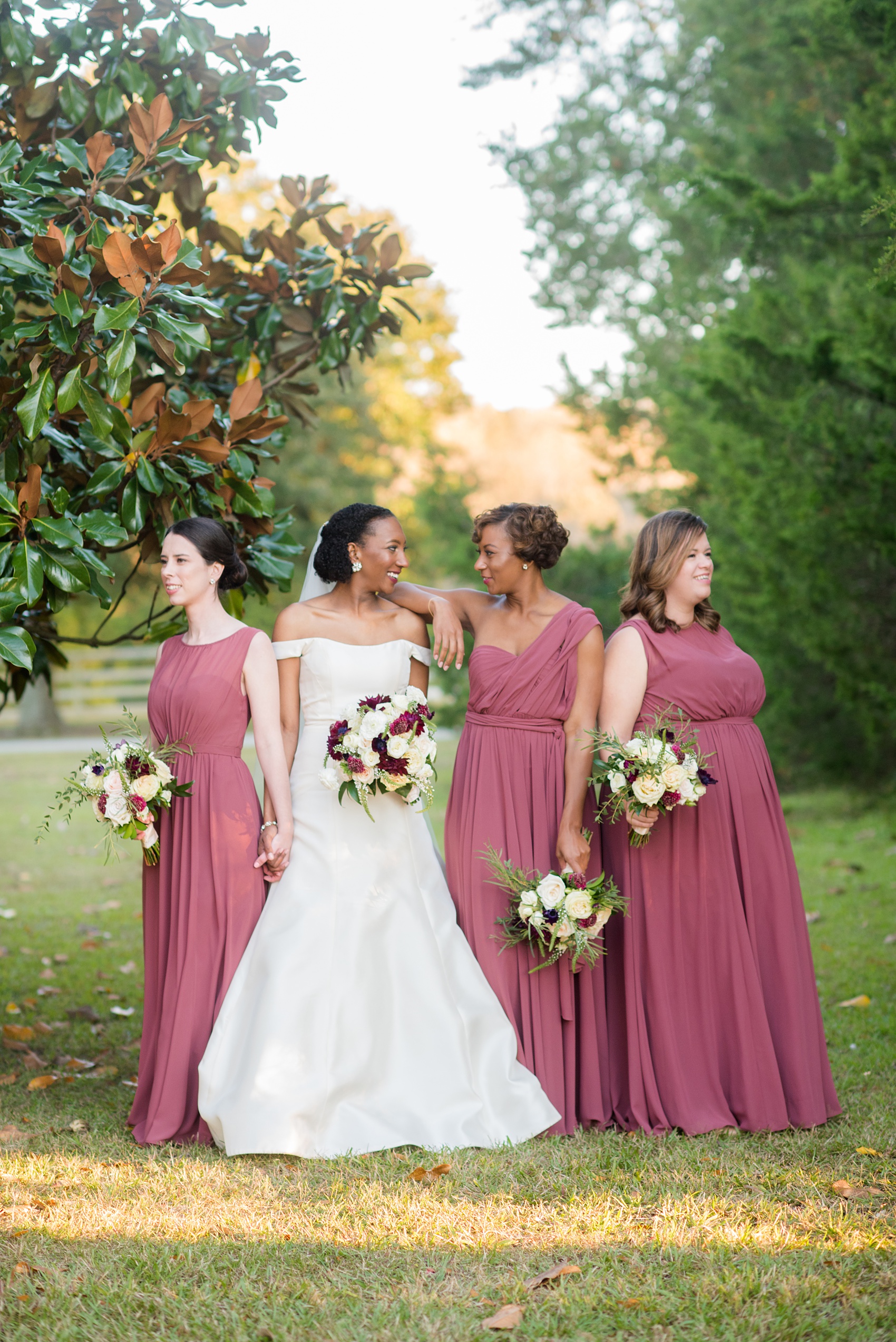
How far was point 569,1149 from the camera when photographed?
4.36 m

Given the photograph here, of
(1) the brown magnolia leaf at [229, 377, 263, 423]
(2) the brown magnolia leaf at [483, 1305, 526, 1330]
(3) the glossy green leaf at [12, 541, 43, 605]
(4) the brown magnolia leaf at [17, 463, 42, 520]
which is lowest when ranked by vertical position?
(2) the brown magnolia leaf at [483, 1305, 526, 1330]

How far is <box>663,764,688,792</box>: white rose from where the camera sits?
14.5ft

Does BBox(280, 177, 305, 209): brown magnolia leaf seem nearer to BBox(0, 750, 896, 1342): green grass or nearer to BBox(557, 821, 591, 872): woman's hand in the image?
BBox(557, 821, 591, 872): woman's hand

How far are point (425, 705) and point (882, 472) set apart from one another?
14.7ft

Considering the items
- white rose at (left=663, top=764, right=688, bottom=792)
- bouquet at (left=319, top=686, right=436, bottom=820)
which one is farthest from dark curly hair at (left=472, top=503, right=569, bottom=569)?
white rose at (left=663, top=764, right=688, bottom=792)

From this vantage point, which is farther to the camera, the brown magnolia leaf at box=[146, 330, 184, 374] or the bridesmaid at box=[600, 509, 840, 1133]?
the bridesmaid at box=[600, 509, 840, 1133]

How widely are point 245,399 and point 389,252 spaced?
1.29m

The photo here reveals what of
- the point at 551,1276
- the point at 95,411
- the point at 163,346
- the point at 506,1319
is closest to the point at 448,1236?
the point at 551,1276

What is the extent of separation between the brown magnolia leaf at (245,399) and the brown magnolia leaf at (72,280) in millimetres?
855

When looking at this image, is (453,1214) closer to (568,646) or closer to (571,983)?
(571,983)

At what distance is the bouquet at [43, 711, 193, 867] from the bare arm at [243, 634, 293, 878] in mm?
333

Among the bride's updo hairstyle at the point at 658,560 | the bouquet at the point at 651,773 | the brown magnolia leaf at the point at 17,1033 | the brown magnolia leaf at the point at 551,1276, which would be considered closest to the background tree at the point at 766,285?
the bride's updo hairstyle at the point at 658,560

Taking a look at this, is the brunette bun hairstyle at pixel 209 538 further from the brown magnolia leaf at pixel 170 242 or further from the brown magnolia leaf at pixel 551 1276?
the brown magnolia leaf at pixel 551 1276

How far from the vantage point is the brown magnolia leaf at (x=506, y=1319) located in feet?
10.2
